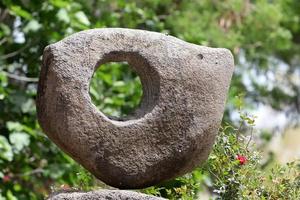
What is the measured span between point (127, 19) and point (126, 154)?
407 cm

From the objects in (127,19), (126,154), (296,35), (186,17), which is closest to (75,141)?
(126,154)

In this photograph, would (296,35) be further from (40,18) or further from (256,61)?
(40,18)

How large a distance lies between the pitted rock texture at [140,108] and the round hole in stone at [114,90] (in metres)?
2.92

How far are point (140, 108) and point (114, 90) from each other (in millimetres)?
3331

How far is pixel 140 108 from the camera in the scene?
13.1 ft

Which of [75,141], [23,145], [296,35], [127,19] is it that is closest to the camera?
[75,141]

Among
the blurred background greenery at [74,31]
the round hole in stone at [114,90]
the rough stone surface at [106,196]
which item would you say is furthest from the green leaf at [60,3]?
the rough stone surface at [106,196]

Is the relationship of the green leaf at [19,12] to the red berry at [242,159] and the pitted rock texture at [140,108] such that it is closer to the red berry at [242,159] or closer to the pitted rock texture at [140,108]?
the pitted rock texture at [140,108]

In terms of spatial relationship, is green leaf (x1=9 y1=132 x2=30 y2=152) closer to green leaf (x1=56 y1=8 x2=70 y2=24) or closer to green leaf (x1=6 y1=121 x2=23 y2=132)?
green leaf (x1=6 y1=121 x2=23 y2=132)

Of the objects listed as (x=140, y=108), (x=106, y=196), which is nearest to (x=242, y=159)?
(x=140, y=108)

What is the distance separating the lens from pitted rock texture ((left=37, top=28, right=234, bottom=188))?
379 centimetres

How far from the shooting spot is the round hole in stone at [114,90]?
7.01m

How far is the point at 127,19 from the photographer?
→ 25.5 feet

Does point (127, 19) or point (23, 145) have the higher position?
point (127, 19)
